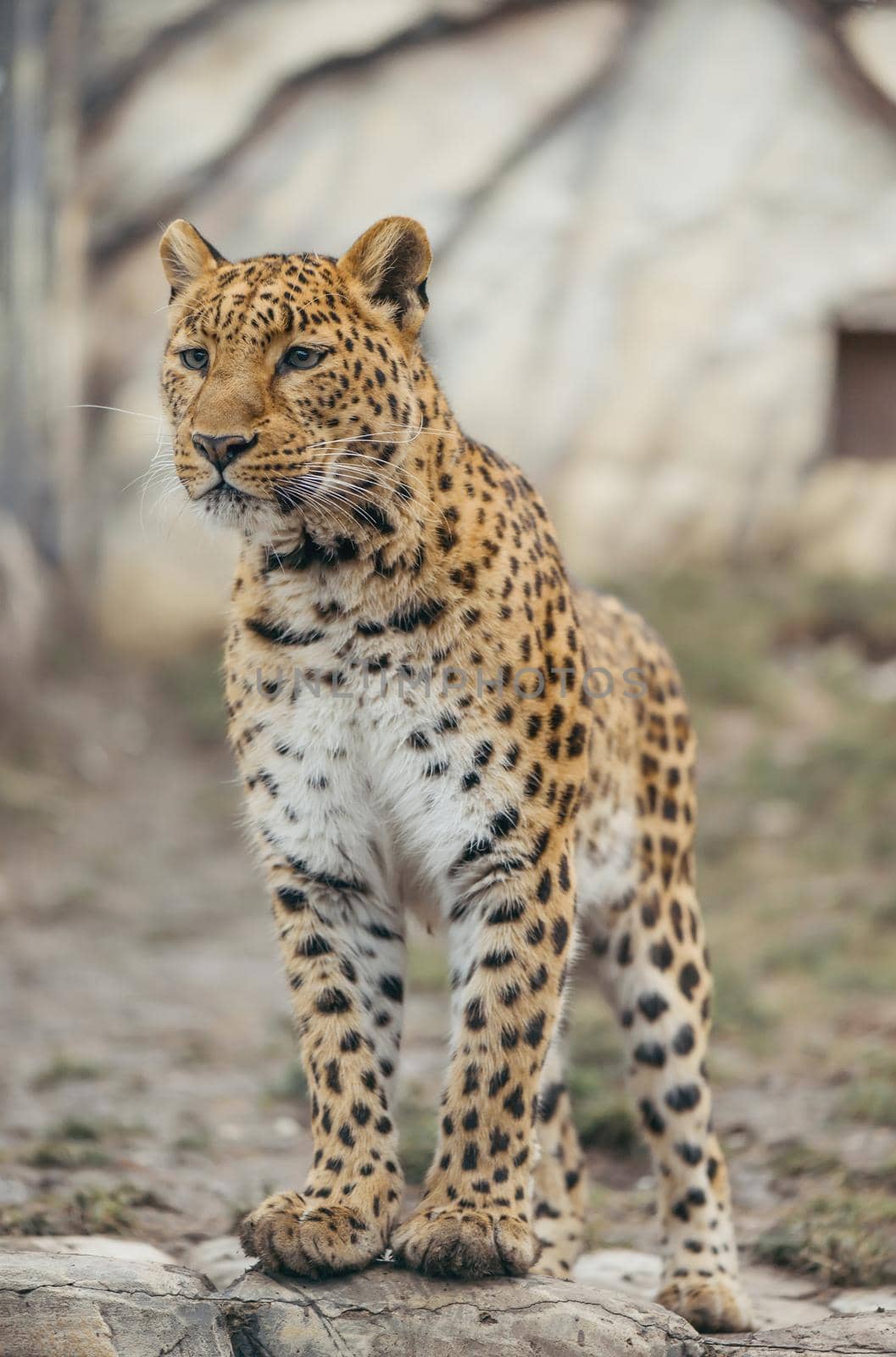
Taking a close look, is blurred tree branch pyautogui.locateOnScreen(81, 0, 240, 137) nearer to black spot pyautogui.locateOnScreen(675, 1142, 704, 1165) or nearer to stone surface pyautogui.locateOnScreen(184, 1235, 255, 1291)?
stone surface pyautogui.locateOnScreen(184, 1235, 255, 1291)

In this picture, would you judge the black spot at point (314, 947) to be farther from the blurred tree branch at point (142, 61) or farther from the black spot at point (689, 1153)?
the blurred tree branch at point (142, 61)

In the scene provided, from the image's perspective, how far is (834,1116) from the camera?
7.46 m

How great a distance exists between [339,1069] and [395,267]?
2211mm

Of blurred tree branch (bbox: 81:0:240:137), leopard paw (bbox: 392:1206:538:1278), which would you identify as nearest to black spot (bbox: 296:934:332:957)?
leopard paw (bbox: 392:1206:538:1278)

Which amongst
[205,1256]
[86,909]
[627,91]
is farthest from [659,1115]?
[627,91]

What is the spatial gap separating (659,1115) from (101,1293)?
2212 mm

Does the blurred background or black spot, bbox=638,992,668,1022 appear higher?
the blurred background

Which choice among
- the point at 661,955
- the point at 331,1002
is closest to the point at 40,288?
the point at 661,955

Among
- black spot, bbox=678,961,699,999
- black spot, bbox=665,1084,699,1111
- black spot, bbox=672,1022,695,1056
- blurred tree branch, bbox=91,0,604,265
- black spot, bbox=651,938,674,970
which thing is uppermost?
blurred tree branch, bbox=91,0,604,265

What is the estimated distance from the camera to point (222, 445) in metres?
4.30

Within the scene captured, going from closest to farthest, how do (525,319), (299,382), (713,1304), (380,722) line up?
(299,382) < (380,722) < (713,1304) < (525,319)

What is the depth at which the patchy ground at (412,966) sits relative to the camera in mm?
6508

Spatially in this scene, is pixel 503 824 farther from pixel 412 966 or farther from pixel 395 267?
pixel 412 966

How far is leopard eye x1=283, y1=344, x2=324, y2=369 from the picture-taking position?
4.47 m
